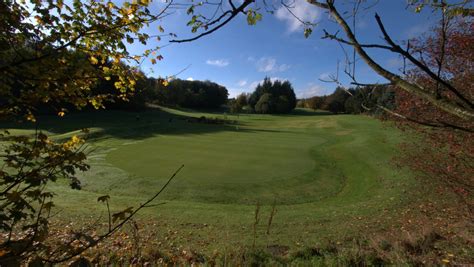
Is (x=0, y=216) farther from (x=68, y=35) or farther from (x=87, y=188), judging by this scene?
(x=87, y=188)

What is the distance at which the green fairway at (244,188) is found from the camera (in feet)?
31.4

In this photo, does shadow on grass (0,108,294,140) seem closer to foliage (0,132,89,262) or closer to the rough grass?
the rough grass

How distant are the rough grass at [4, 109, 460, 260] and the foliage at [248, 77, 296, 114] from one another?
186 feet

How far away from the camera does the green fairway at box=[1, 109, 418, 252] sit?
9.59 meters

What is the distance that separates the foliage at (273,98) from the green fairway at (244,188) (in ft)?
186

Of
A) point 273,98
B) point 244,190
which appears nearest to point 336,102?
point 273,98

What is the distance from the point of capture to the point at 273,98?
82688 mm

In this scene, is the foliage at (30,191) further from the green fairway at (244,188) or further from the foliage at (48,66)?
the green fairway at (244,188)

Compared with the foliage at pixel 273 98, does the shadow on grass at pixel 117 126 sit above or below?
below

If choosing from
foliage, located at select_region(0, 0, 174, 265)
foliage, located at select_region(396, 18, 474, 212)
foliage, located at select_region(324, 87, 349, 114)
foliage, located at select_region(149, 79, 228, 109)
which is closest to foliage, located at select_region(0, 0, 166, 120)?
foliage, located at select_region(0, 0, 174, 265)

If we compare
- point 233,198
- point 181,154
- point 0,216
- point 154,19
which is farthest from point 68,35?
point 181,154

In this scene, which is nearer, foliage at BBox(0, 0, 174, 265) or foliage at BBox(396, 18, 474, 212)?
foliage at BBox(0, 0, 174, 265)

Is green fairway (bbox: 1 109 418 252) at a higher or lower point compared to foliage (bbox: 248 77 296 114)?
lower

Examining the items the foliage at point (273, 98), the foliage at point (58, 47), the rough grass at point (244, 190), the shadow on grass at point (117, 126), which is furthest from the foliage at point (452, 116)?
the foliage at point (273, 98)
